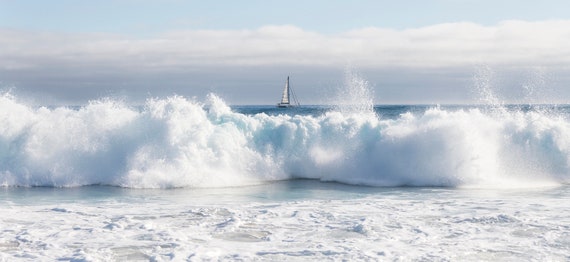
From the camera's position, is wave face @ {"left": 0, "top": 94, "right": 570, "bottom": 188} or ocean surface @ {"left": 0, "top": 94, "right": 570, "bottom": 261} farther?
wave face @ {"left": 0, "top": 94, "right": 570, "bottom": 188}

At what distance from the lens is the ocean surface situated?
7.88 m

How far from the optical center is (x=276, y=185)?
15.1m

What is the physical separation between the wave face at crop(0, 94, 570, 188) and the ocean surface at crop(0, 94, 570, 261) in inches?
1.7

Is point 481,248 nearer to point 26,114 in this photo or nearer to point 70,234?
point 70,234

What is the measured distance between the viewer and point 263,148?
17906mm

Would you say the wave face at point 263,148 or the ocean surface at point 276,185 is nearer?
the ocean surface at point 276,185

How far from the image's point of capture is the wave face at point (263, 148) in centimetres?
1535

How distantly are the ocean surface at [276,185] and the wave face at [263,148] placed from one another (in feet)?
0.14

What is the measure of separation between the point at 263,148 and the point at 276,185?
2970 millimetres

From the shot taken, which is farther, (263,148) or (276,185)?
(263,148)

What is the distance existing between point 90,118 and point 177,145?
10.6 feet

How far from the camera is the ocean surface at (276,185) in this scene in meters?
7.88

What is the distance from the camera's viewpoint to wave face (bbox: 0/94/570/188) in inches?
604

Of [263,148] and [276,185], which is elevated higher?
[263,148]
